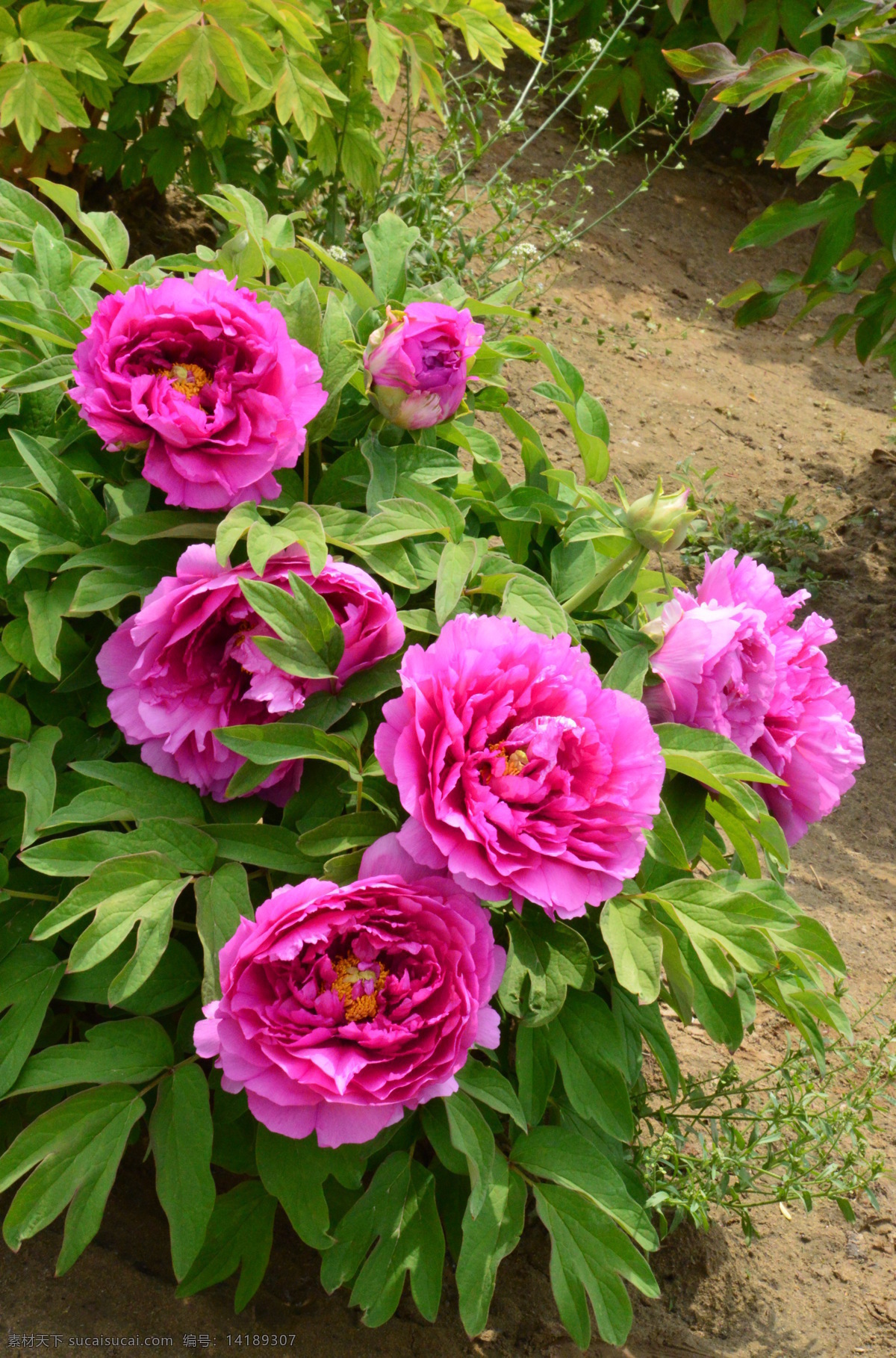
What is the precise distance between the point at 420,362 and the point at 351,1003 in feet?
2.18

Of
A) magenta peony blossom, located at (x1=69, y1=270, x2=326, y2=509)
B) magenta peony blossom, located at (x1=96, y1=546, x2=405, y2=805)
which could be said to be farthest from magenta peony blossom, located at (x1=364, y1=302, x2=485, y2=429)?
magenta peony blossom, located at (x1=96, y1=546, x2=405, y2=805)

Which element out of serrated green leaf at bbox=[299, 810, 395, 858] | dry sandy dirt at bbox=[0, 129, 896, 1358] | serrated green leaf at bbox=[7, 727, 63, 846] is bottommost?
dry sandy dirt at bbox=[0, 129, 896, 1358]

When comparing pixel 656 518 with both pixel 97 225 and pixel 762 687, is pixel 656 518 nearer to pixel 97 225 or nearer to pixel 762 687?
pixel 762 687

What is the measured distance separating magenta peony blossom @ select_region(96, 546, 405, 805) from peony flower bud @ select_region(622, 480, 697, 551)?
0.27m

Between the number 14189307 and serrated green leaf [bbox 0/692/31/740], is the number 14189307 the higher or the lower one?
the lower one

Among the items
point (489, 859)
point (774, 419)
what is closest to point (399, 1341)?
point (489, 859)

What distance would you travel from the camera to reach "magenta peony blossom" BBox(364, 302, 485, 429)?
3.91 ft

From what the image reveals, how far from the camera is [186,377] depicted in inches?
43.7

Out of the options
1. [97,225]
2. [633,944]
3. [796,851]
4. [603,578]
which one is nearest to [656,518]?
[603,578]

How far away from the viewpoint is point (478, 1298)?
1.05 meters

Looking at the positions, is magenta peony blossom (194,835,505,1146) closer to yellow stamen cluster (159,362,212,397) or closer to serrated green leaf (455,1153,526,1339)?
serrated green leaf (455,1153,526,1339)

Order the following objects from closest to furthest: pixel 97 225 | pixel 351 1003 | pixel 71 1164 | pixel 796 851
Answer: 1. pixel 351 1003
2. pixel 71 1164
3. pixel 97 225
4. pixel 796 851

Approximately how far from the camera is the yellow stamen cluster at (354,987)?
0.95 metres

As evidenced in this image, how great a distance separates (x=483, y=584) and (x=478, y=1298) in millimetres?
701
